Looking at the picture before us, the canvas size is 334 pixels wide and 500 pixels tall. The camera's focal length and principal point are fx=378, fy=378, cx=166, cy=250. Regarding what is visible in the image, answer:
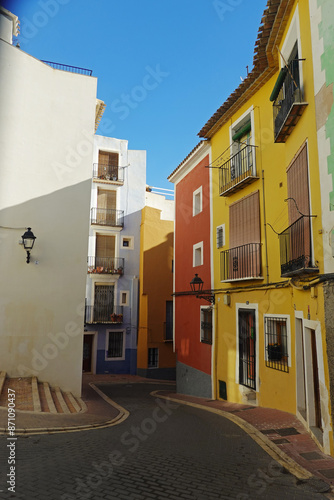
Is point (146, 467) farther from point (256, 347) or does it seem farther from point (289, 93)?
point (289, 93)

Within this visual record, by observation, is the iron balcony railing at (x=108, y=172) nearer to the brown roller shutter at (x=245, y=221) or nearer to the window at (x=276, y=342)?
the brown roller shutter at (x=245, y=221)

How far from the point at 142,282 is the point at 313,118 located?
59.3 ft

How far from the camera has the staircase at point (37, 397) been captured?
29.1 ft

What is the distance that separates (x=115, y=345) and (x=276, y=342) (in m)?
15.4

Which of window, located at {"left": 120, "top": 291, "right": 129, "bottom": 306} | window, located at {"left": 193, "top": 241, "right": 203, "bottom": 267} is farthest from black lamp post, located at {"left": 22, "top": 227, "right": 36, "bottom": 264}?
window, located at {"left": 120, "top": 291, "right": 129, "bottom": 306}

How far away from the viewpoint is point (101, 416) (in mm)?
9273

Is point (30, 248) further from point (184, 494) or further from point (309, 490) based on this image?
point (309, 490)

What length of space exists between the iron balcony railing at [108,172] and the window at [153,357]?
36.8ft

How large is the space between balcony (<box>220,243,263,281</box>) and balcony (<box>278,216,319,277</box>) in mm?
2323

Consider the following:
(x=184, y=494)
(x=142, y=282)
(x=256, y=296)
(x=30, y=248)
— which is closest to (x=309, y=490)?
(x=184, y=494)

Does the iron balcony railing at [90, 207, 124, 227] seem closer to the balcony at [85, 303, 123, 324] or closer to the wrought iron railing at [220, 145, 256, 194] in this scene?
the balcony at [85, 303, 123, 324]

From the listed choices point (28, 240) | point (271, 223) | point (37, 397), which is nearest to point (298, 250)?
point (271, 223)

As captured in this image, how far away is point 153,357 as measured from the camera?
23.7 m

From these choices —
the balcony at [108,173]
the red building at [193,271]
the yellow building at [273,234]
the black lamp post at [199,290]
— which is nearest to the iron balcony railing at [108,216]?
the balcony at [108,173]
